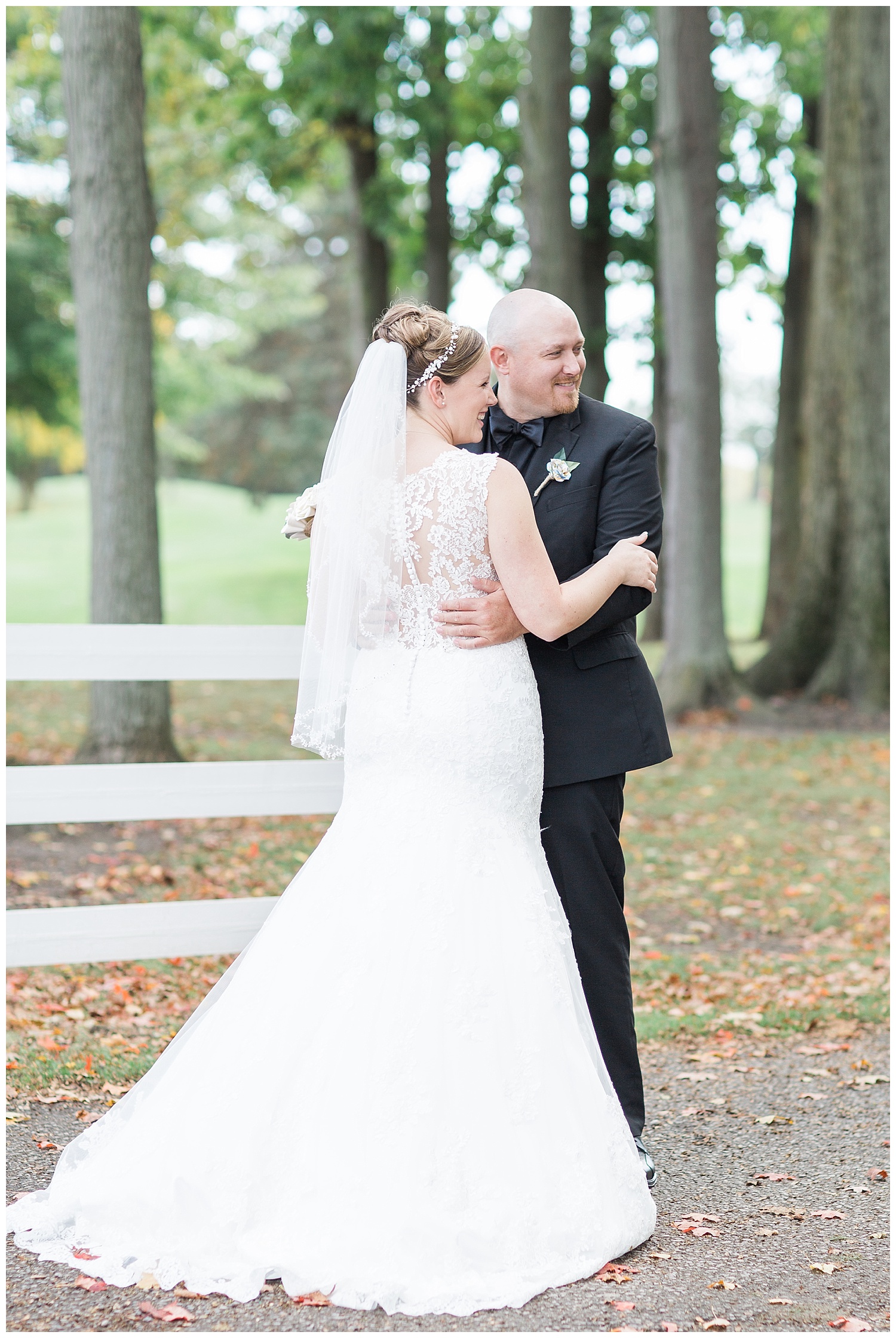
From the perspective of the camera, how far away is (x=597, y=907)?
3803 millimetres

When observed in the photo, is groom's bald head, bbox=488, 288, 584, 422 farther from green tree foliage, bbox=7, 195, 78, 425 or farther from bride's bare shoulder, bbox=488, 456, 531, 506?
green tree foliage, bbox=7, 195, 78, 425

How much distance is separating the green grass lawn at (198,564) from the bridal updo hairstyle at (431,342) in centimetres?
1735

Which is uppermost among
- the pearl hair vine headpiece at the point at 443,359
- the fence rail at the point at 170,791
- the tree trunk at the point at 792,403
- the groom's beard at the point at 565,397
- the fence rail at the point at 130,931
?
the tree trunk at the point at 792,403

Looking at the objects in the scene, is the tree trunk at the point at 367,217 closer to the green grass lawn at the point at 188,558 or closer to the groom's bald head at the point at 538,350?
the green grass lawn at the point at 188,558

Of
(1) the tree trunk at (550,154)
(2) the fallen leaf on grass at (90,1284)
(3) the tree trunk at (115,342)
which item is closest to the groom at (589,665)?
(2) the fallen leaf on grass at (90,1284)

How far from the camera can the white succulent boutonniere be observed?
3648mm

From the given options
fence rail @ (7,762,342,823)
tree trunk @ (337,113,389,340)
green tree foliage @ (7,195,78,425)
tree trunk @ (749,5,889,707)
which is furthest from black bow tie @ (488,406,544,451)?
green tree foliage @ (7,195,78,425)

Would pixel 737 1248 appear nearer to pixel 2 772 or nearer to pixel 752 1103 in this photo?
pixel 752 1103

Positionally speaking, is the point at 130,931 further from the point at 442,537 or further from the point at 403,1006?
the point at 442,537

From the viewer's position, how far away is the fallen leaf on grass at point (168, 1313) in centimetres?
294

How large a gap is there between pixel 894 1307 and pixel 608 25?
1720 cm

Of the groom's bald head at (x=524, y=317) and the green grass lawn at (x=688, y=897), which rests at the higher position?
the groom's bald head at (x=524, y=317)

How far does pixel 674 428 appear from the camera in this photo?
13.2 metres

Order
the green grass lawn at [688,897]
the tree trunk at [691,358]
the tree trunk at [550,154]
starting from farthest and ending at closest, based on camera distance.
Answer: the tree trunk at [550,154] < the tree trunk at [691,358] < the green grass lawn at [688,897]
